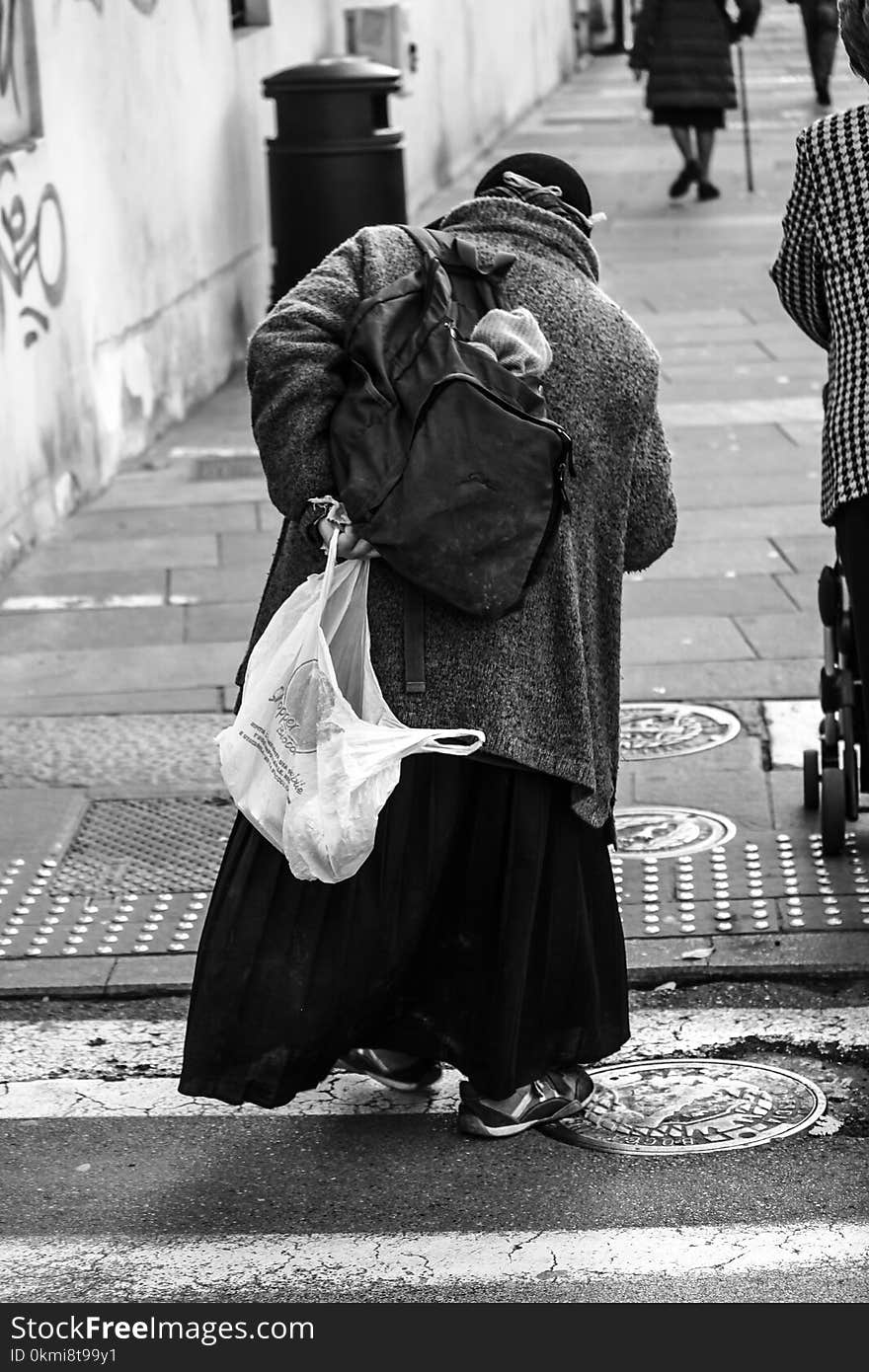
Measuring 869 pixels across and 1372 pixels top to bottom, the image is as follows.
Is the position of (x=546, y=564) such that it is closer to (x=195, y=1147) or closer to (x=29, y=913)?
(x=195, y=1147)

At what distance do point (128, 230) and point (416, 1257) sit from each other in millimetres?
6906

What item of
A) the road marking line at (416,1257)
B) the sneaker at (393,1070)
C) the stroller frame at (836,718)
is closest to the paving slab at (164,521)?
the stroller frame at (836,718)

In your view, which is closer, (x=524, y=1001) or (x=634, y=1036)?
(x=524, y=1001)

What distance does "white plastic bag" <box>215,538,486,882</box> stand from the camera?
3.47m

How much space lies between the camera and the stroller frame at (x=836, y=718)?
16.0 feet

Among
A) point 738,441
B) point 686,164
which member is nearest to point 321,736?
point 738,441

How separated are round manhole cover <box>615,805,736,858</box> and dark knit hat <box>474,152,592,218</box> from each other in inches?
71.2

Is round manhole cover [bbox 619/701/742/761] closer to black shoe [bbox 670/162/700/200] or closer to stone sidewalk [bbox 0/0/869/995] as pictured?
stone sidewalk [bbox 0/0/869/995]

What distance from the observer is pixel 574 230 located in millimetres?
3709

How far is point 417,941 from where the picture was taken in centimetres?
366

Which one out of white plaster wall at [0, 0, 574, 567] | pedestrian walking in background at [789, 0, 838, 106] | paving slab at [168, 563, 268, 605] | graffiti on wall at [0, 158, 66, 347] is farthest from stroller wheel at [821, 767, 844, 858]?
pedestrian walking in background at [789, 0, 838, 106]

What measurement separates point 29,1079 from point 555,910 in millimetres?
1128

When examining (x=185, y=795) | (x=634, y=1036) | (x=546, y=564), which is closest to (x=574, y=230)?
Result: (x=546, y=564)

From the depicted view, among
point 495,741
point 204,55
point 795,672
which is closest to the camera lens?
point 495,741
